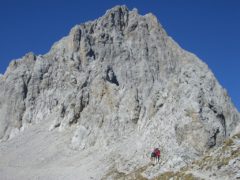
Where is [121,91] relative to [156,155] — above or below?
above

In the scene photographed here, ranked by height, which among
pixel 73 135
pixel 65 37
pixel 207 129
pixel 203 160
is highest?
pixel 65 37

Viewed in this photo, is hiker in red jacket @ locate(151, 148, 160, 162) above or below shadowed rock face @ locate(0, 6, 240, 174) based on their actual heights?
below

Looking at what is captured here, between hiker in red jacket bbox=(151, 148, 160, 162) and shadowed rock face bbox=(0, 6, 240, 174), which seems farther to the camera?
shadowed rock face bbox=(0, 6, 240, 174)

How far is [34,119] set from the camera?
13350 centimetres

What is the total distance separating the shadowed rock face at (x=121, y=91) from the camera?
8731 cm

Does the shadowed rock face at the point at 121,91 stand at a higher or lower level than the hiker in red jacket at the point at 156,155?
higher

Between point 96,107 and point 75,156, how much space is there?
17.1 meters

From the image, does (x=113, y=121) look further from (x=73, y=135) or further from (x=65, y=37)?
(x=65, y=37)

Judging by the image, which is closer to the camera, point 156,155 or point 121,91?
point 156,155

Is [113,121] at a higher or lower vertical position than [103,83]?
lower

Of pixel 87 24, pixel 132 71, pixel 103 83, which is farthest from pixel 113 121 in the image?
pixel 87 24

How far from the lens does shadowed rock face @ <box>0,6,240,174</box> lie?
8731 cm

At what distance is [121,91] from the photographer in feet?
384

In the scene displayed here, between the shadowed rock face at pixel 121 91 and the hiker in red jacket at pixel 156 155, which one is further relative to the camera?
the shadowed rock face at pixel 121 91
